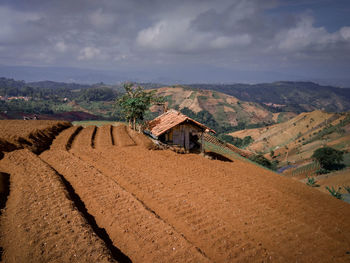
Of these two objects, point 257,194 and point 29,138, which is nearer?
point 257,194

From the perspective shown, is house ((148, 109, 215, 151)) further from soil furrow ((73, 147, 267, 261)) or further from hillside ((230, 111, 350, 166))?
hillside ((230, 111, 350, 166))

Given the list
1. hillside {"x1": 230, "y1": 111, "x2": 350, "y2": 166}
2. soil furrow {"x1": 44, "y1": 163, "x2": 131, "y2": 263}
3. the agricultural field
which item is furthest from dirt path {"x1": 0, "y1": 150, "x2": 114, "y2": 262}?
hillside {"x1": 230, "y1": 111, "x2": 350, "y2": 166}

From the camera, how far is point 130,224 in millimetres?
7703

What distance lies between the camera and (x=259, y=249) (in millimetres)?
7246

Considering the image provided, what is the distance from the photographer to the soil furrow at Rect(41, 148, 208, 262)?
254 inches

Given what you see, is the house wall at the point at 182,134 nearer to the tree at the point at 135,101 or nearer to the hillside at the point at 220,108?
the tree at the point at 135,101

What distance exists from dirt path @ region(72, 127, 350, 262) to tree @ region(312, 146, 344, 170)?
29.7 m

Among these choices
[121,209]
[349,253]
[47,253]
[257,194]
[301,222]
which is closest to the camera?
[47,253]

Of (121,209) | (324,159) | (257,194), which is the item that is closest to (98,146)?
(121,209)

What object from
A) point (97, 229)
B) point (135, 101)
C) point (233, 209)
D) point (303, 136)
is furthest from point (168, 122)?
point (303, 136)

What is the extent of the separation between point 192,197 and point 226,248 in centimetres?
351

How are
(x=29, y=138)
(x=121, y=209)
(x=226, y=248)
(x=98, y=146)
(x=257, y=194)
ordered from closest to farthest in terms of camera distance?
(x=226, y=248) < (x=121, y=209) < (x=257, y=194) < (x=29, y=138) < (x=98, y=146)

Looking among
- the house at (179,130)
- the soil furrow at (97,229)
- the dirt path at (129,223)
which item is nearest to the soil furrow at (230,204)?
the dirt path at (129,223)

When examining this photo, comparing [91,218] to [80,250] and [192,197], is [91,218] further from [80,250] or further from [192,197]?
[192,197]
